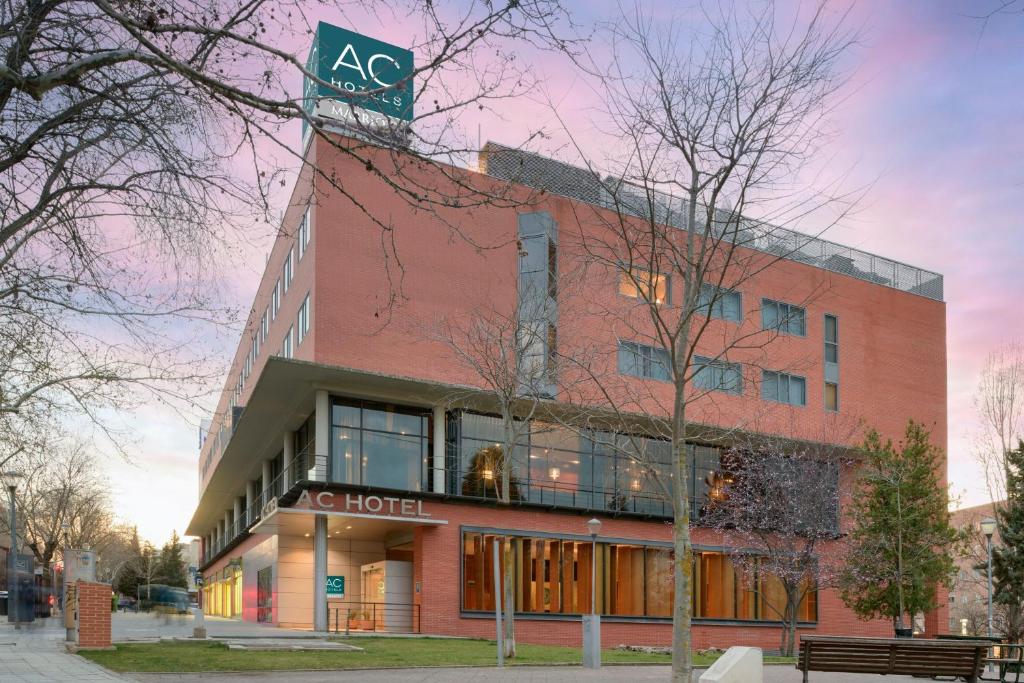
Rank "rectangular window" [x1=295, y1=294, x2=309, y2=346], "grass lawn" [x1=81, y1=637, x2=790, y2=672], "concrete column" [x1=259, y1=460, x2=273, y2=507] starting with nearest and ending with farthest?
"grass lawn" [x1=81, y1=637, x2=790, y2=672], "rectangular window" [x1=295, y1=294, x2=309, y2=346], "concrete column" [x1=259, y1=460, x2=273, y2=507]

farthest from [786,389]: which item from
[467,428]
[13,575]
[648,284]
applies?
[13,575]

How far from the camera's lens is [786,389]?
147ft

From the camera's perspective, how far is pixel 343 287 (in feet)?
113

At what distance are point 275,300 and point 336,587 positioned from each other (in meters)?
13.7

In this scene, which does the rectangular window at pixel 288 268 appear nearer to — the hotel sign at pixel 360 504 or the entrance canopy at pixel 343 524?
the entrance canopy at pixel 343 524

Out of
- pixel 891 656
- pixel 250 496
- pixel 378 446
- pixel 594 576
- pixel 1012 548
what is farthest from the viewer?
pixel 250 496

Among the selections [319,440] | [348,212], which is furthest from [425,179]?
[319,440]

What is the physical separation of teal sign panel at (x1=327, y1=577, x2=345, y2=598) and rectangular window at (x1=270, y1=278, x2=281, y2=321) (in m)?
12.1

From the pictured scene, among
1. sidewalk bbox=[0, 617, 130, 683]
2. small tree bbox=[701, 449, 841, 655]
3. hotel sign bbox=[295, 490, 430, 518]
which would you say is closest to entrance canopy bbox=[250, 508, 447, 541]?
hotel sign bbox=[295, 490, 430, 518]

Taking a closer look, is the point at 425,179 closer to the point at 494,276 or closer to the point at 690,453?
the point at 494,276

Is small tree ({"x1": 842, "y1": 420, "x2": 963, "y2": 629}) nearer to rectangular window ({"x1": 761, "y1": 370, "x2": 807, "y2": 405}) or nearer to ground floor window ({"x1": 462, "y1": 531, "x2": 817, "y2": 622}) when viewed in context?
ground floor window ({"x1": 462, "y1": 531, "x2": 817, "y2": 622})

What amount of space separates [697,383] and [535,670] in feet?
72.4

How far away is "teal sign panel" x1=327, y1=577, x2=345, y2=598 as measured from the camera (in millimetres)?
40469

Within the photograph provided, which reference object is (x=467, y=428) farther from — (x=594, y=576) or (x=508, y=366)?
(x=594, y=576)
